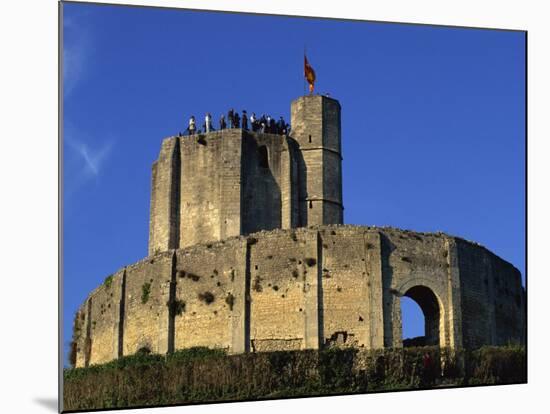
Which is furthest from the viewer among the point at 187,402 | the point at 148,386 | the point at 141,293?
the point at 141,293

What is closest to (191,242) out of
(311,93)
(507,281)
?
(311,93)

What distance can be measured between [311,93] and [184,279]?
9.86 meters

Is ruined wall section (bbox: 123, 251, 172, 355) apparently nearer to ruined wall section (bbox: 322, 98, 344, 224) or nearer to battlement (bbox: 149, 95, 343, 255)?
battlement (bbox: 149, 95, 343, 255)

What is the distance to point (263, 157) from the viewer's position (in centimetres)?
4444

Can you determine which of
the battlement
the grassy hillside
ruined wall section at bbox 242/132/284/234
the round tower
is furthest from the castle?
the round tower

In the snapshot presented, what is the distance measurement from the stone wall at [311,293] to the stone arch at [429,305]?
0.04 m

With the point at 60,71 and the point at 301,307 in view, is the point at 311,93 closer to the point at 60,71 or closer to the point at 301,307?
the point at 301,307

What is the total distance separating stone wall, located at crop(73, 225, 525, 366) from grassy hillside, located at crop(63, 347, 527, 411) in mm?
1960

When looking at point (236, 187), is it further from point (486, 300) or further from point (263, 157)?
point (486, 300)

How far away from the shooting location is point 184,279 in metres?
39.0

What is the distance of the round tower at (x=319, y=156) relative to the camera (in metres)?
44.8

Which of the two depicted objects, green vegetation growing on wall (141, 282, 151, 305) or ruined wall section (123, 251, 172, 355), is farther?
green vegetation growing on wall (141, 282, 151, 305)

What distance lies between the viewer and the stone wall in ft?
122

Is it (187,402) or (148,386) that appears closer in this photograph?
(187,402)
